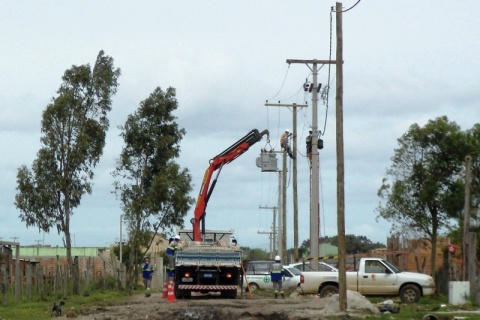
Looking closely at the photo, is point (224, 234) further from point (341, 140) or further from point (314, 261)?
point (341, 140)

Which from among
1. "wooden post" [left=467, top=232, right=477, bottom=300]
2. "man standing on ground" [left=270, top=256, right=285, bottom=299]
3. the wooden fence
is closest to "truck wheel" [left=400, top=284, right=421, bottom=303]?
"wooden post" [left=467, top=232, right=477, bottom=300]

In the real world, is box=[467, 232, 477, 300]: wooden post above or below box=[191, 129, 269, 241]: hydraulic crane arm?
below

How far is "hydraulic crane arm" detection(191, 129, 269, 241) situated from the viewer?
38.8m

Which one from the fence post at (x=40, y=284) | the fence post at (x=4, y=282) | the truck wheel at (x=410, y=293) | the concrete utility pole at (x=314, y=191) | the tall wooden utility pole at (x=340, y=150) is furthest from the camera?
the concrete utility pole at (x=314, y=191)

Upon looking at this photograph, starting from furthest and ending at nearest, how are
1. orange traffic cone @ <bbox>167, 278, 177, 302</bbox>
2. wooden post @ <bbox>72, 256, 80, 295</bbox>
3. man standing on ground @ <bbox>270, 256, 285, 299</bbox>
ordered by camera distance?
wooden post @ <bbox>72, 256, 80, 295</bbox> < man standing on ground @ <bbox>270, 256, 285, 299</bbox> < orange traffic cone @ <bbox>167, 278, 177, 302</bbox>

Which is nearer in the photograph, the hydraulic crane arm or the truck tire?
the truck tire

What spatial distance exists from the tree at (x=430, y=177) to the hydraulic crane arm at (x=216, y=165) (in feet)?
19.1

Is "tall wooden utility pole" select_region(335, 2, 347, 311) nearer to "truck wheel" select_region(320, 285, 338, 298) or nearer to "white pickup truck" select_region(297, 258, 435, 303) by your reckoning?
"white pickup truck" select_region(297, 258, 435, 303)

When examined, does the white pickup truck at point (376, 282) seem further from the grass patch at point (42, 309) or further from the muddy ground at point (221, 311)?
the grass patch at point (42, 309)

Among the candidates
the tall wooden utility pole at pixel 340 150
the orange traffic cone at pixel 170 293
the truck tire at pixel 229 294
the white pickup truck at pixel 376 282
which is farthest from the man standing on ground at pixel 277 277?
the tall wooden utility pole at pixel 340 150

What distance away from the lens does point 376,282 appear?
3347cm

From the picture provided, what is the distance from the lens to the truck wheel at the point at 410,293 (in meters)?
32.8

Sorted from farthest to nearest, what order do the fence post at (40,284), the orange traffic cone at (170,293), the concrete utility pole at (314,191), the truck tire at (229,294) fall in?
the concrete utility pole at (314,191)
the truck tire at (229,294)
the fence post at (40,284)
the orange traffic cone at (170,293)

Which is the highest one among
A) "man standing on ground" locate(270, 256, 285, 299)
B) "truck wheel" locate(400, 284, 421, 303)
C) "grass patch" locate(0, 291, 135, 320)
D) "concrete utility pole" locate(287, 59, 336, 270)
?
"concrete utility pole" locate(287, 59, 336, 270)
